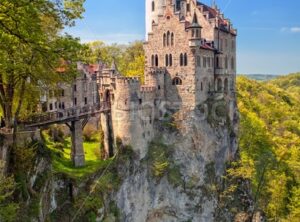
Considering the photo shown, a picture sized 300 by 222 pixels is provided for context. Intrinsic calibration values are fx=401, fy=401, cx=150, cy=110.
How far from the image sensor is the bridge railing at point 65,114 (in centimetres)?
3335

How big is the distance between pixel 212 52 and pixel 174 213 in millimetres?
20466

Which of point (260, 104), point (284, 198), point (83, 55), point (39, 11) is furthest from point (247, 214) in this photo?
point (260, 104)

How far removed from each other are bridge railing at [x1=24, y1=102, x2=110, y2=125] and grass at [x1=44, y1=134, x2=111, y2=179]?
380 centimetres

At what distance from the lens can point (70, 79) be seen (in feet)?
84.6

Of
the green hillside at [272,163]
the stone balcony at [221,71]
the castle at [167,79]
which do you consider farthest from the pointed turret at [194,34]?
the green hillside at [272,163]

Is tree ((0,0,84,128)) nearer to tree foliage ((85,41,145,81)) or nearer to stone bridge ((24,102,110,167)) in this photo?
stone bridge ((24,102,110,167))

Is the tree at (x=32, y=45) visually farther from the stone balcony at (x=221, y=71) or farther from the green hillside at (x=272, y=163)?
the green hillside at (x=272, y=163)

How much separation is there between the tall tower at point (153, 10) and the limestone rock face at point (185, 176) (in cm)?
1488

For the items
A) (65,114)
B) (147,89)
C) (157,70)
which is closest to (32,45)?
(65,114)

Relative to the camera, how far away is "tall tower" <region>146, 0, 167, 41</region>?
54550 millimetres

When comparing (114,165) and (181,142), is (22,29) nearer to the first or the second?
(114,165)

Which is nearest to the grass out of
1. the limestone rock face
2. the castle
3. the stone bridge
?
the stone bridge

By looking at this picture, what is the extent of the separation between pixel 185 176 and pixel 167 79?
11828 millimetres

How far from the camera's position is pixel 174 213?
47.0 metres
